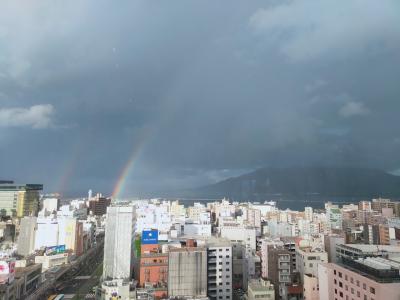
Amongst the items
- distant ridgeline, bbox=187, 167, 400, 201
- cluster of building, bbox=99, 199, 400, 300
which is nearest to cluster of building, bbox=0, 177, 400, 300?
cluster of building, bbox=99, 199, 400, 300

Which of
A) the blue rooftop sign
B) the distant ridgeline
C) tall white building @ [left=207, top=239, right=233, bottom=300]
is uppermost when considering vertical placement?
the distant ridgeline

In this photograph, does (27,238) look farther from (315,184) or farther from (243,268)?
(315,184)

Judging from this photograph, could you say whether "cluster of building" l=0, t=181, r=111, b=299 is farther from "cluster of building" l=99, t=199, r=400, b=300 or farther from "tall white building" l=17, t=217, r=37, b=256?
"cluster of building" l=99, t=199, r=400, b=300

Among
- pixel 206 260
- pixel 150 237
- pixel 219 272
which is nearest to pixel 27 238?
pixel 150 237

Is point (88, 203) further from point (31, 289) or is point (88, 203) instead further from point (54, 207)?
point (31, 289)

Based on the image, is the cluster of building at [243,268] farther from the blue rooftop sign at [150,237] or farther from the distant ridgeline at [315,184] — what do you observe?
the distant ridgeline at [315,184]

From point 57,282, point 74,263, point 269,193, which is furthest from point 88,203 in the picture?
point 269,193

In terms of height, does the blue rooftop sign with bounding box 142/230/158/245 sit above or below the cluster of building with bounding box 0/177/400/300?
above
